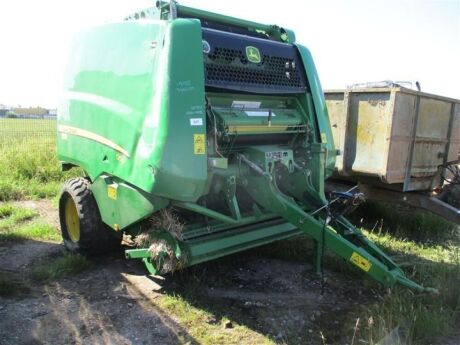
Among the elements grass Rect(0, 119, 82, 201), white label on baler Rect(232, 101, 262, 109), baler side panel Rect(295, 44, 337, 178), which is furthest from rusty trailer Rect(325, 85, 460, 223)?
grass Rect(0, 119, 82, 201)

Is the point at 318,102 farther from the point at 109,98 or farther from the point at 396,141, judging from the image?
the point at 109,98

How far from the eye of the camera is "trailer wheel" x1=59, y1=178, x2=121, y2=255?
13.9ft

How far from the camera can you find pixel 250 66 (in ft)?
12.7

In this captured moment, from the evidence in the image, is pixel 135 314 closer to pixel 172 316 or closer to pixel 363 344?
pixel 172 316

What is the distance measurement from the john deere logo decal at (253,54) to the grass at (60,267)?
2.41 metres

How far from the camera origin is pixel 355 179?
5.53m

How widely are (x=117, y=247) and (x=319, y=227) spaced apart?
84.7 inches

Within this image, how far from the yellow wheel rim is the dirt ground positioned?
0.28 m

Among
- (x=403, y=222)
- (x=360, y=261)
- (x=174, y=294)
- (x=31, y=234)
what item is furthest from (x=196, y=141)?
(x=403, y=222)

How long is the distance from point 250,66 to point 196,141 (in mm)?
1011

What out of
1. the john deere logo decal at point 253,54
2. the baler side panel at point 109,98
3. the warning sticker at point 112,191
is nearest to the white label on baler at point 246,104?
the john deere logo decal at point 253,54

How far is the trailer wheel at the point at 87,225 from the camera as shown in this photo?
4234 millimetres

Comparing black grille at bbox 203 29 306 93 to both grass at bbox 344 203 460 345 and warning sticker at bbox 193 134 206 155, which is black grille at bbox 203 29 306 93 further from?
grass at bbox 344 203 460 345

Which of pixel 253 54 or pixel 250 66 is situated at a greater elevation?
pixel 253 54
